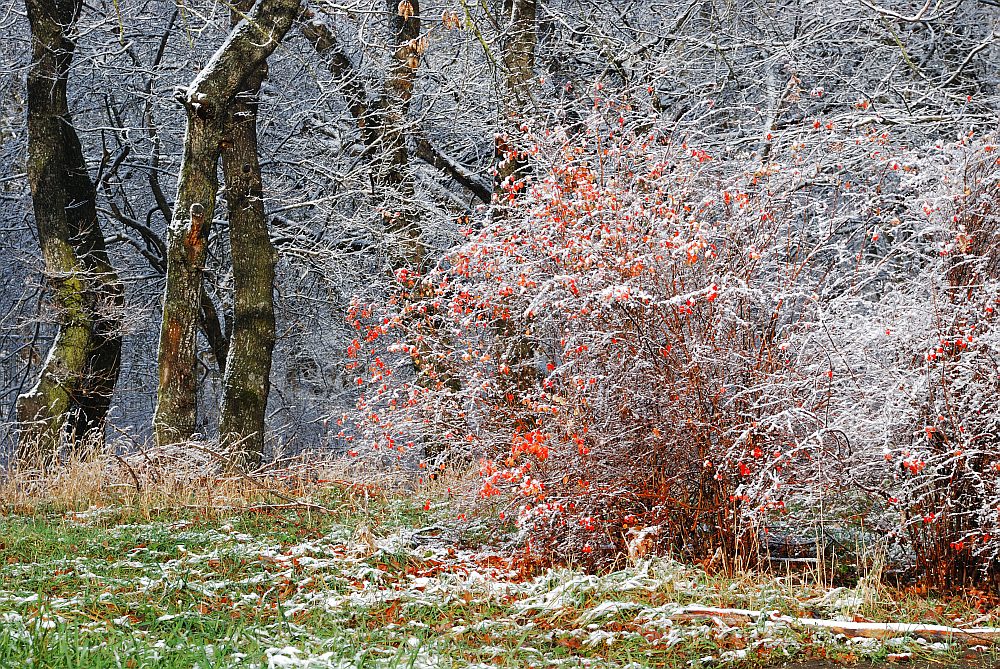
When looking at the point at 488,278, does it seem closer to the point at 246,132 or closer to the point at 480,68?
the point at 246,132

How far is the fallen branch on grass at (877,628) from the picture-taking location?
4824 mm

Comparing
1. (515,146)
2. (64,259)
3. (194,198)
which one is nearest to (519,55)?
(515,146)

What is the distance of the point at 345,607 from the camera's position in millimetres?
5547

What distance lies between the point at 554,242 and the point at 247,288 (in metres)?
5.54

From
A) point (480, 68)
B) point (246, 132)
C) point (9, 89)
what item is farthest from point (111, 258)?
point (480, 68)

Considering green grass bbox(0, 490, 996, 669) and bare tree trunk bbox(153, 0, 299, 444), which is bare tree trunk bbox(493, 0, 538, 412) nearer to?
green grass bbox(0, 490, 996, 669)

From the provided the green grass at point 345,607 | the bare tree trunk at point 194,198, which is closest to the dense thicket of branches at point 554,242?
the bare tree trunk at point 194,198

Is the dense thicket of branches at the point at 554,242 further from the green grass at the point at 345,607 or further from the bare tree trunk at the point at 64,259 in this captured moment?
the green grass at the point at 345,607

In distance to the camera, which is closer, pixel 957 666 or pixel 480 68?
pixel 957 666

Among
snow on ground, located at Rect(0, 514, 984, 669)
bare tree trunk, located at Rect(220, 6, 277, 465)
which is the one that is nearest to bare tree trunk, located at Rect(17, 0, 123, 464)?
bare tree trunk, located at Rect(220, 6, 277, 465)

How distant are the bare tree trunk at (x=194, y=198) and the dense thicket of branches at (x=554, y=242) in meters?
0.03

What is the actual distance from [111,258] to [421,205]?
7739 mm

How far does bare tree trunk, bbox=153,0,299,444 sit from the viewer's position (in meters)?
10.1

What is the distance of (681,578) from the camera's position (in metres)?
5.75
